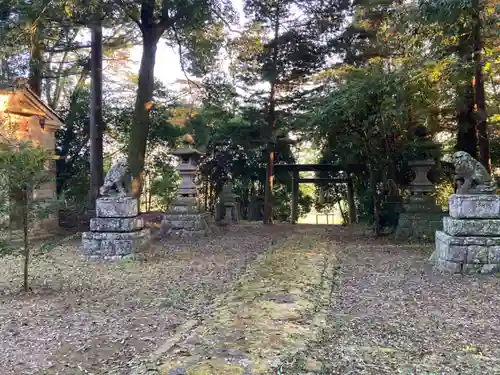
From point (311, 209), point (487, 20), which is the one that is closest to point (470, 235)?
point (487, 20)

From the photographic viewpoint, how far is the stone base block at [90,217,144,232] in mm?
7520

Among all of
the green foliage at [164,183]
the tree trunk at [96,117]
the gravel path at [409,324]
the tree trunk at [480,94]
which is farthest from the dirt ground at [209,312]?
the green foliage at [164,183]

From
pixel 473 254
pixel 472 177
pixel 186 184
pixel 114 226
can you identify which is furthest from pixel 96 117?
pixel 473 254

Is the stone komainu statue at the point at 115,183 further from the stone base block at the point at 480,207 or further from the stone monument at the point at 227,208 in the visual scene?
the stone monument at the point at 227,208

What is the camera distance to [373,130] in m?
9.29

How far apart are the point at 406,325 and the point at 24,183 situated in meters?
4.43

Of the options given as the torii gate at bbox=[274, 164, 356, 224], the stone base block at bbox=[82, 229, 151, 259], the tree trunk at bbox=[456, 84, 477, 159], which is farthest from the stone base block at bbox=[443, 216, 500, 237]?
the torii gate at bbox=[274, 164, 356, 224]

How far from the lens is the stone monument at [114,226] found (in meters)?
7.48

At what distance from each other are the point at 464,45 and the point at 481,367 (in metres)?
7.58

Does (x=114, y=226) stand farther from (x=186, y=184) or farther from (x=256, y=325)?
(x=256, y=325)

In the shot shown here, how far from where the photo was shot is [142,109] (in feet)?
35.4

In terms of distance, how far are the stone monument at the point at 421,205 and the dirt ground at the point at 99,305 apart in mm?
3532

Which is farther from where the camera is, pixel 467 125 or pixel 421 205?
pixel 421 205

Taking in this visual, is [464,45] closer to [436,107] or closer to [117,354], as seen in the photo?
[436,107]
